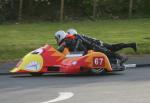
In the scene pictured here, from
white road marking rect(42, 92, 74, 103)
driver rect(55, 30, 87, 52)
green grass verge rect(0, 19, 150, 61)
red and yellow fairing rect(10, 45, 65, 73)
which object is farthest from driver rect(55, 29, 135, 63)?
green grass verge rect(0, 19, 150, 61)

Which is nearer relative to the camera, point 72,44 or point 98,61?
point 98,61

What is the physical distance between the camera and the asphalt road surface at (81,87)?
13.8m

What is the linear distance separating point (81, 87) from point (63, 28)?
1916cm

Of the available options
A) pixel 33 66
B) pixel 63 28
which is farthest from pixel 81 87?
pixel 63 28

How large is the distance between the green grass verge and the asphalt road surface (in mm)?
6157

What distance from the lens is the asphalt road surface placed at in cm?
1378

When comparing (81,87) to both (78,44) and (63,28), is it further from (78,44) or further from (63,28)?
(63,28)

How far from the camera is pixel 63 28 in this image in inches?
1388

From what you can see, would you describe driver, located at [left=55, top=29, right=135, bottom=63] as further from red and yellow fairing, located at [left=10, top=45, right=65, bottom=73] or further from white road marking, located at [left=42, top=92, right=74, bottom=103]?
white road marking, located at [left=42, top=92, right=74, bottom=103]

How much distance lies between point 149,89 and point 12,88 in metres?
3.44

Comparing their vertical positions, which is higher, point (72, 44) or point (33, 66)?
point (72, 44)

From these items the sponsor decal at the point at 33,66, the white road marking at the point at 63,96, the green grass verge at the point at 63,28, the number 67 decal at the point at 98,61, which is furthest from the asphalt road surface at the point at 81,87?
the green grass verge at the point at 63,28

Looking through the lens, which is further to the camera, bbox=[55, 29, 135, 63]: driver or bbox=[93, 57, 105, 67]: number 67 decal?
bbox=[55, 29, 135, 63]: driver

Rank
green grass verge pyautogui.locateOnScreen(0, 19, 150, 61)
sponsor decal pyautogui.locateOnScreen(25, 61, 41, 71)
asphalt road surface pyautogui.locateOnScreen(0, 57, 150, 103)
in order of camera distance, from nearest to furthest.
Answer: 1. asphalt road surface pyautogui.locateOnScreen(0, 57, 150, 103)
2. sponsor decal pyautogui.locateOnScreen(25, 61, 41, 71)
3. green grass verge pyautogui.locateOnScreen(0, 19, 150, 61)
